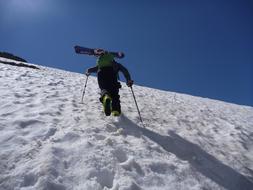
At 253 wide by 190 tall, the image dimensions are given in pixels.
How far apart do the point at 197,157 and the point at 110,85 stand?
3.55m

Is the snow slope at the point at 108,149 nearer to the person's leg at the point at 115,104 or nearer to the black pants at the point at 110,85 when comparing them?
the person's leg at the point at 115,104

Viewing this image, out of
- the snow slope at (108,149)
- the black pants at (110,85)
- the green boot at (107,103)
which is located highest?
the black pants at (110,85)

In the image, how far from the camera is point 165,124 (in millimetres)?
9312

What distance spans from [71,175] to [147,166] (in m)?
1.72

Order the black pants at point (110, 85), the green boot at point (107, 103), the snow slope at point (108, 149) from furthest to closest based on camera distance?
the black pants at point (110, 85) → the green boot at point (107, 103) → the snow slope at point (108, 149)

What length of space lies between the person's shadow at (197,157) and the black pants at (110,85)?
648mm

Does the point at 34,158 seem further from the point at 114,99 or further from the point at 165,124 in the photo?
the point at 165,124

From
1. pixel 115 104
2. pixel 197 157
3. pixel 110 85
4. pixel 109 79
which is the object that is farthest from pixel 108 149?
pixel 109 79

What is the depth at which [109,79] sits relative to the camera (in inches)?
349

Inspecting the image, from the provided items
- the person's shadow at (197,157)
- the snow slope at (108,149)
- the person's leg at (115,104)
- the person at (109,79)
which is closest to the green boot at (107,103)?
the person at (109,79)

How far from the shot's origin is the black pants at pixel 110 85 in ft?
27.1

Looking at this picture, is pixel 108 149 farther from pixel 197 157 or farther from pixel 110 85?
pixel 110 85

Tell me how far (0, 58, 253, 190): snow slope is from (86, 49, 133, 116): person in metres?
0.56

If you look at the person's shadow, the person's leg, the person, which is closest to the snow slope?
the person's shadow
